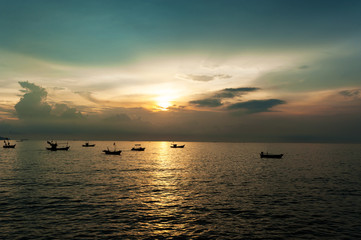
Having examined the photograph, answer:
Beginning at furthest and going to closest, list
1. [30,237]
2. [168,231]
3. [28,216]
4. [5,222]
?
[28,216] → [5,222] → [168,231] → [30,237]

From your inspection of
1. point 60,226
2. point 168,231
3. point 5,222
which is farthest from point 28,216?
point 168,231

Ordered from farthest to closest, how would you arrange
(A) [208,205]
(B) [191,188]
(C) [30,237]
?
(B) [191,188] → (A) [208,205] → (C) [30,237]

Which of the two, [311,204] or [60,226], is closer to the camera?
[60,226]

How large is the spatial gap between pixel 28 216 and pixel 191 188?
29.0 meters

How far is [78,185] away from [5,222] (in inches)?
905

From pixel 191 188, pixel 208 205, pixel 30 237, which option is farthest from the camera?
pixel 191 188

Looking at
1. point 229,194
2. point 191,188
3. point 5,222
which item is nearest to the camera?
point 5,222

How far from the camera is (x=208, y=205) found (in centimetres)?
3616

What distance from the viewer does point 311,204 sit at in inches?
1458

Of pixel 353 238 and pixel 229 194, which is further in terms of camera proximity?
pixel 229 194

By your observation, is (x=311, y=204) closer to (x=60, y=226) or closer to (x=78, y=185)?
(x=60, y=226)

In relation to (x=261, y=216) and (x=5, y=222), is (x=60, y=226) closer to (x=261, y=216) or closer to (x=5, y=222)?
(x=5, y=222)

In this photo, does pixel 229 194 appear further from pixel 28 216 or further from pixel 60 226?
pixel 28 216

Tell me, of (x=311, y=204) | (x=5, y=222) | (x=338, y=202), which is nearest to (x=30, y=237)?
(x=5, y=222)
